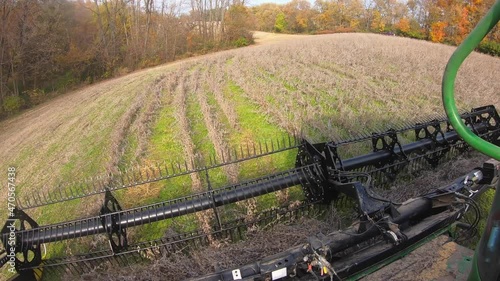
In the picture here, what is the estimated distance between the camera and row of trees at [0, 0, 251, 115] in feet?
76.7

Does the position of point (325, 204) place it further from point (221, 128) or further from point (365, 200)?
point (221, 128)

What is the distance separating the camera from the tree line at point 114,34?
23578 millimetres

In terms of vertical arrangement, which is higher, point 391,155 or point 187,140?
point 391,155

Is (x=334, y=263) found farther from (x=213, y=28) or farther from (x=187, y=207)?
(x=213, y=28)

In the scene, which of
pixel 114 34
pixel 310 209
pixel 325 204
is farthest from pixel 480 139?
pixel 114 34

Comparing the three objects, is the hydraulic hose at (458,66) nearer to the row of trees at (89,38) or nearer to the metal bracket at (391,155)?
the metal bracket at (391,155)

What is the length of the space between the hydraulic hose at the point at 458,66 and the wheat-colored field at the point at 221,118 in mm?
3113

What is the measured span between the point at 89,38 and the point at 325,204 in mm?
35679

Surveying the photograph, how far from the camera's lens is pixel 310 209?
379 cm

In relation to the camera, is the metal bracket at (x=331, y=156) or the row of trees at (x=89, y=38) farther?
the row of trees at (x=89, y=38)

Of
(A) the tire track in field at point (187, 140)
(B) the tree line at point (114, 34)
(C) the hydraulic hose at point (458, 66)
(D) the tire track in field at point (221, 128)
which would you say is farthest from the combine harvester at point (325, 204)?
(B) the tree line at point (114, 34)

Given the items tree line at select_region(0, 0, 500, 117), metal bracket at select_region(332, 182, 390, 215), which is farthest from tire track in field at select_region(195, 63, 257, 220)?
tree line at select_region(0, 0, 500, 117)

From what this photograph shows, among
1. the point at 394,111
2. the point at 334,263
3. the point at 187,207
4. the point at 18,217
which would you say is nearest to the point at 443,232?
the point at 334,263

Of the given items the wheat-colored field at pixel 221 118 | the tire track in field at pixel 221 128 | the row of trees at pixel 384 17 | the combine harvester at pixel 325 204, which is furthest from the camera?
the row of trees at pixel 384 17
